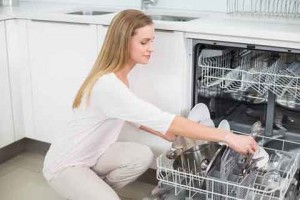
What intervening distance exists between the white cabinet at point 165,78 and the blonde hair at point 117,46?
303 millimetres

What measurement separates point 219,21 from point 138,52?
56cm

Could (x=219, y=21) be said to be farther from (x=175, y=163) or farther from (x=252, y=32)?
(x=175, y=163)

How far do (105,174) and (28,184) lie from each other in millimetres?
660

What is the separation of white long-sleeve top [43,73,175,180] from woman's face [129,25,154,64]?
0.14m

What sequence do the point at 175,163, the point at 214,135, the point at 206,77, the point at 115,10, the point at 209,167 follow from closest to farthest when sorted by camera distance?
the point at 214,135, the point at 209,167, the point at 175,163, the point at 206,77, the point at 115,10

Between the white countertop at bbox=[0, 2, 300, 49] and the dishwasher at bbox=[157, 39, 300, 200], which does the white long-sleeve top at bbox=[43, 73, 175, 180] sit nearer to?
the dishwasher at bbox=[157, 39, 300, 200]

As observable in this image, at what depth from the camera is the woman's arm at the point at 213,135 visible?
4.95ft

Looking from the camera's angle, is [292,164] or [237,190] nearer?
[237,190]

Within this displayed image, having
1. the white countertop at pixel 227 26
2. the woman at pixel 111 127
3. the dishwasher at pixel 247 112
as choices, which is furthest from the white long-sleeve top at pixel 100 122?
the white countertop at pixel 227 26

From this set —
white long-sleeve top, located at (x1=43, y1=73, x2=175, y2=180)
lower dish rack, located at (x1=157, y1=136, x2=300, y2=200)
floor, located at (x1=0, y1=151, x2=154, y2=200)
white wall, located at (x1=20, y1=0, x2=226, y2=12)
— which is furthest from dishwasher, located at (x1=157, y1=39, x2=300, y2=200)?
white wall, located at (x1=20, y1=0, x2=226, y2=12)

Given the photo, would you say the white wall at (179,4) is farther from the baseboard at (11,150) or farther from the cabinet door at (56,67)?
the baseboard at (11,150)

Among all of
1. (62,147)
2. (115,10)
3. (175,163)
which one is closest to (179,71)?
(175,163)

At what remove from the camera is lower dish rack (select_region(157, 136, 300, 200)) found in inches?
63.6

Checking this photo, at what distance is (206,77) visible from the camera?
2.01 metres
